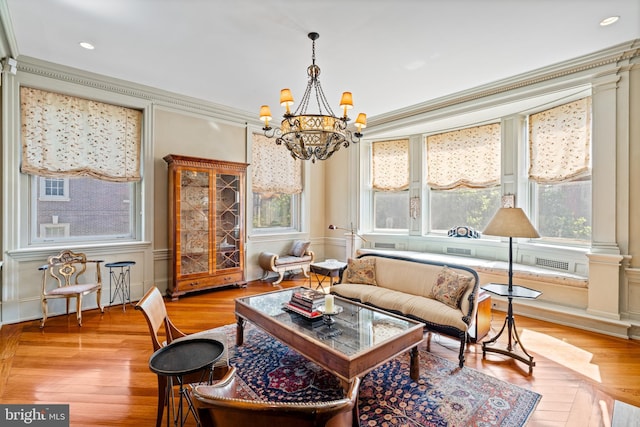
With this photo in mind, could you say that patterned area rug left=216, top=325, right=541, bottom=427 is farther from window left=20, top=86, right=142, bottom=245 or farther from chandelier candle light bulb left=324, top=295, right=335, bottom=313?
window left=20, top=86, right=142, bottom=245

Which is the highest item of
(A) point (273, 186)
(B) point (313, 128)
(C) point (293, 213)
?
(B) point (313, 128)

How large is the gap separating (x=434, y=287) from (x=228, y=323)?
8.12 ft

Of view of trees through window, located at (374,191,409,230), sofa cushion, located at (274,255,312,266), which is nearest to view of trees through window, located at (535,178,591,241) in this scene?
view of trees through window, located at (374,191,409,230)

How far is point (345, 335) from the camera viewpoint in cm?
225

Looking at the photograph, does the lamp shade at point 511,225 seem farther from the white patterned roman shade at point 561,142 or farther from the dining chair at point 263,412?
the dining chair at point 263,412

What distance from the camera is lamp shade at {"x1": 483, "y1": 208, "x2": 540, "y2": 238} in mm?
2715

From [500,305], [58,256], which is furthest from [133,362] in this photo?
[500,305]

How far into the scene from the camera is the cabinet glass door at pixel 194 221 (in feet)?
15.0

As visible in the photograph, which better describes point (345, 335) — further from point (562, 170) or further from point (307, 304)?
point (562, 170)

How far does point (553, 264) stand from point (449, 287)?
6.95ft

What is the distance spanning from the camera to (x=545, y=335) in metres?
3.34

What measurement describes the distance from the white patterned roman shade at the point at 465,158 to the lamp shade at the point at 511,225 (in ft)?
7.48

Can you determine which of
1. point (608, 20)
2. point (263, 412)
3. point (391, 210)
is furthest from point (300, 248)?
point (608, 20)

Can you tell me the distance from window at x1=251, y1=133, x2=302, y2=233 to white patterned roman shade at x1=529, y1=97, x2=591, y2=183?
4.20m
